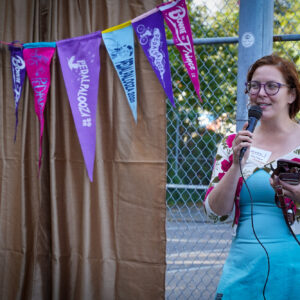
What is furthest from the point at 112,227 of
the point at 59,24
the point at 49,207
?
the point at 59,24

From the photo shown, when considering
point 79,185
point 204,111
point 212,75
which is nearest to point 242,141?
point 79,185

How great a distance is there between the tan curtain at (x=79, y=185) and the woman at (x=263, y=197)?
116 cm

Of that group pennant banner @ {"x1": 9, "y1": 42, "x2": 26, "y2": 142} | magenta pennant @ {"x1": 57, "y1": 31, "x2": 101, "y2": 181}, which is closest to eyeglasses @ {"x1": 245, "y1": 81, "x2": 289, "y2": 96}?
magenta pennant @ {"x1": 57, "y1": 31, "x2": 101, "y2": 181}

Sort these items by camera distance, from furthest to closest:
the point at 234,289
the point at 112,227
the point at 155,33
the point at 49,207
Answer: the point at 49,207 → the point at 112,227 → the point at 155,33 → the point at 234,289

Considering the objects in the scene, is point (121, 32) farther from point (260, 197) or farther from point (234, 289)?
point (234, 289)

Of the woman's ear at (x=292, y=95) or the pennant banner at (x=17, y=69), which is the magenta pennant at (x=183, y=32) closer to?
the woman's ear at (x=292, y=95)

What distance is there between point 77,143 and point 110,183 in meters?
0.41

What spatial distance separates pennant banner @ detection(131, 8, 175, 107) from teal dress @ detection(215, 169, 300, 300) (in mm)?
1199

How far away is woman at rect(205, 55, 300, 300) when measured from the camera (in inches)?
64.5

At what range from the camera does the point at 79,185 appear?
10.2ft

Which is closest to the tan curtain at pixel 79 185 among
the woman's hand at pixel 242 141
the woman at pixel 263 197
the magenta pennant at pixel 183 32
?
the magenta pennant at pixel 183 32

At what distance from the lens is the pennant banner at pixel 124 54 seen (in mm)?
2836

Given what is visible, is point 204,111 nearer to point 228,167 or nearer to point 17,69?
point 17,69

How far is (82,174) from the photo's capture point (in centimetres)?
310
